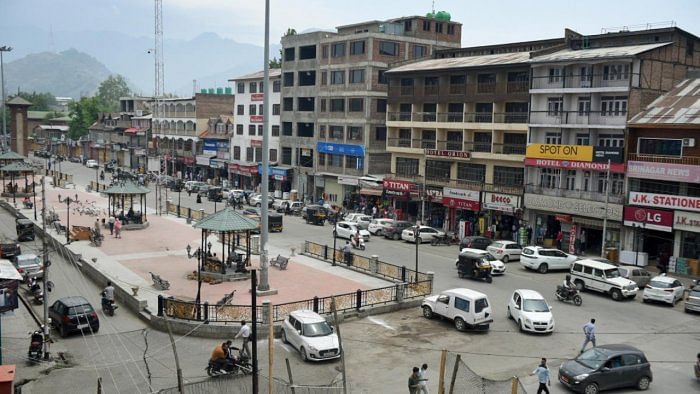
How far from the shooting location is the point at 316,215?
2265 inches

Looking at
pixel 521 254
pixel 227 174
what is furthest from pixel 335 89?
pixel 521 254

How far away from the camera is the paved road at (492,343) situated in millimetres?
21766

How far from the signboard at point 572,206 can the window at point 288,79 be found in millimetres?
37107

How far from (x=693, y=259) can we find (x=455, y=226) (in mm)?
19725

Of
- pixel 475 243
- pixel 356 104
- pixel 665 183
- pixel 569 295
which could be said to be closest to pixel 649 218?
pixel 665 183

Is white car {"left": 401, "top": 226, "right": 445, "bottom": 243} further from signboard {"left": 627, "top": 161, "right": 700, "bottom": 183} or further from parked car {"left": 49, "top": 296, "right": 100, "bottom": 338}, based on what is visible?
parked car {"left": 49, "top": 296, "right": 100, "bottom": 338}

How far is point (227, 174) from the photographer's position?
93000 millimetres

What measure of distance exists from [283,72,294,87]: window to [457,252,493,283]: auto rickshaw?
152 ft

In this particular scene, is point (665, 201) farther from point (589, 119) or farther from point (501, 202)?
point (501, 202)

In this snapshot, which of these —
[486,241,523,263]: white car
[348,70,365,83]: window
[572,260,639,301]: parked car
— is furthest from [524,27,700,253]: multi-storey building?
[348,70,365,83]: window

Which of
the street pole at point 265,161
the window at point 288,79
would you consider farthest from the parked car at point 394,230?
the window at point 288,79

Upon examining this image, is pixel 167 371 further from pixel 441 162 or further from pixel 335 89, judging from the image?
pixel 335 89

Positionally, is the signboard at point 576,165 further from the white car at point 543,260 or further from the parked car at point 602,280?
the parked car at point 602,280

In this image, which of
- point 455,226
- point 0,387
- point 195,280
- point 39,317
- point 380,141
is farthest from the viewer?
point 380,141
